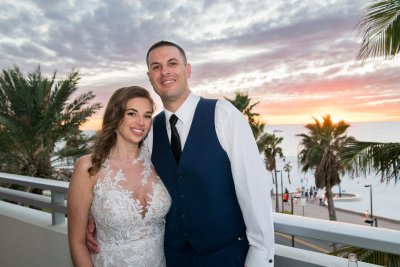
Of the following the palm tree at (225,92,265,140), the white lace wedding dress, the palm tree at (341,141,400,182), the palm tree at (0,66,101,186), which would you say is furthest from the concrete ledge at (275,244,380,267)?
the palm tree at (225,92,265,140)

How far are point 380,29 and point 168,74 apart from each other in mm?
5459

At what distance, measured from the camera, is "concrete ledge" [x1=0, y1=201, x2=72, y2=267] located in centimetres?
279

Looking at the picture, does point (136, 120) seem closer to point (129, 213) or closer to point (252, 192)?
point (129, 213)

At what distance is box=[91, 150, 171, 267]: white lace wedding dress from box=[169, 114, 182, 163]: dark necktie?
0.23m

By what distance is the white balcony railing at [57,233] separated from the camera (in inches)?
52.7

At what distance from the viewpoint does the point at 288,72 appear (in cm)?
6656

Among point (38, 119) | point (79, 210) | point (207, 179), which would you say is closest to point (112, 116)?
→ point (79, 210)

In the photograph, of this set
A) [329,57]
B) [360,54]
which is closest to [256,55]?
[329,57]

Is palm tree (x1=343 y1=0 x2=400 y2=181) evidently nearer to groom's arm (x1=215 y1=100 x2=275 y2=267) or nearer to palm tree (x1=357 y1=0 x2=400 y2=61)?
palm tree (x1=357 y1=0 x2=400 y2=61)

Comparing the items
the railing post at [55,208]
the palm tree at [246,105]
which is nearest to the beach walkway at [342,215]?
the palm tree at [246,105]

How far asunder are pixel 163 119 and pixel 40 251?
1918mm

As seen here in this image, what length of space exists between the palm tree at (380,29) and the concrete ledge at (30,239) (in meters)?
5.01

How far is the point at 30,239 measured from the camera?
10.1 ft

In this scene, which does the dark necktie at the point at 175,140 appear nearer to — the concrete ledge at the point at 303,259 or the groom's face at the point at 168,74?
the groom's face at the point at 168,74
